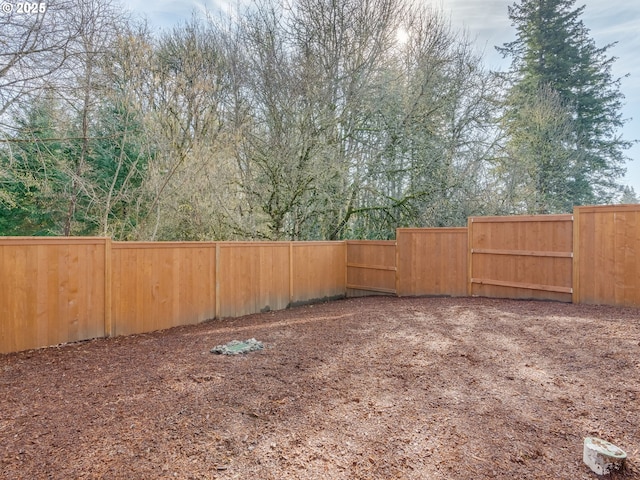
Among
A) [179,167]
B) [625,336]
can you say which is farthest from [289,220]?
[625,336]

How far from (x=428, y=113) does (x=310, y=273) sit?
4.77 meters

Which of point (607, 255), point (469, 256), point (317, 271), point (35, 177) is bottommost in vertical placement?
point (317, 271)

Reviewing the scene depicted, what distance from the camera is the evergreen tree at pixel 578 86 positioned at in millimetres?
12602

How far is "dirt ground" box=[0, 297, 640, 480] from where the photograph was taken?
1.74 m

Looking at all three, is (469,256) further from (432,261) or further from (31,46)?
(31,46)

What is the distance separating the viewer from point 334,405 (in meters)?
2.30

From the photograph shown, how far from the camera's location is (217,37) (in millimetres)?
7633

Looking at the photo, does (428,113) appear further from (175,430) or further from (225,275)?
(175,430)

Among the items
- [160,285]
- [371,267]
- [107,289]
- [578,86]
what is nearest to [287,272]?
[371,267]

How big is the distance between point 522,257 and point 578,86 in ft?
37.1

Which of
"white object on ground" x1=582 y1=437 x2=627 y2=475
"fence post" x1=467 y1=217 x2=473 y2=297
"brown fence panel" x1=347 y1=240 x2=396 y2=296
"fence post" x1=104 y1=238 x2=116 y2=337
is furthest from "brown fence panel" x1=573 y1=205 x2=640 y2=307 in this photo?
"fence post" x1=104 y1=238 x2=116 y2=337

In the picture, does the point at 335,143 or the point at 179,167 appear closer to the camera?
the point at 179,167

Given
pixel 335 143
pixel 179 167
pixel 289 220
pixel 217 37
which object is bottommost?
pixel 289 220
